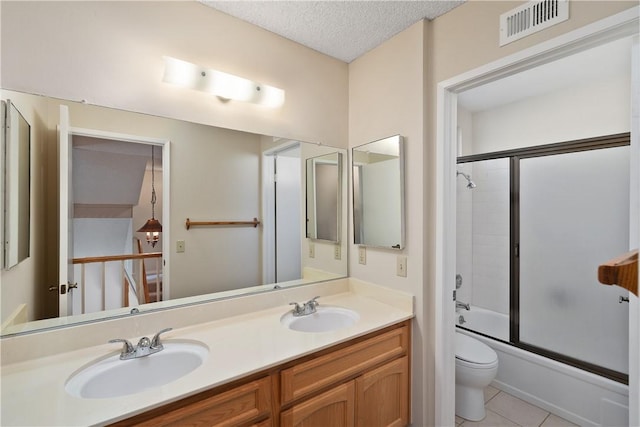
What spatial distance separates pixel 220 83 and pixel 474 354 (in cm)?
243

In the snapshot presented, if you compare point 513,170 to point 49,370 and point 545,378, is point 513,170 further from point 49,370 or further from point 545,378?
point 49,370

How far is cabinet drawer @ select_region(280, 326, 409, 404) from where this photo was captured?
3.98 ft

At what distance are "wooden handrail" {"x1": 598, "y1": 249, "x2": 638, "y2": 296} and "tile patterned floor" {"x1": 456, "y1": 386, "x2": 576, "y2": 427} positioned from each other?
2058 mm

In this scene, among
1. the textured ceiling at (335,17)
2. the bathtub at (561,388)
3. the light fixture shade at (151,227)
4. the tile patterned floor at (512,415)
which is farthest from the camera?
the tile patterned floor at (512,415)

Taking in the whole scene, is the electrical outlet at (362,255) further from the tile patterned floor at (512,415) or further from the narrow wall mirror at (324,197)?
the tile patterned floor at (512,415)

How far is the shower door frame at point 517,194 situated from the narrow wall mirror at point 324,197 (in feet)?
5.55

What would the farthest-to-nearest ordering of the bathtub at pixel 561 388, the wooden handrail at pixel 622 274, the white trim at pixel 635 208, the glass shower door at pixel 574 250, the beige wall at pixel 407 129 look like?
the glass shower door at pixel 574 250 → the bathtub at pixel 561 388 → the beige wall at pixel 407 129 → the white trim at pixel 635 208 → the wooden handrail at pixel 622 274

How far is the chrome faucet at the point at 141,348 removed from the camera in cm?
117

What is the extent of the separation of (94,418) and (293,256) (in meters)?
1.25

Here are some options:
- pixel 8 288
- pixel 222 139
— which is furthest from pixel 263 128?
pixel 8 288

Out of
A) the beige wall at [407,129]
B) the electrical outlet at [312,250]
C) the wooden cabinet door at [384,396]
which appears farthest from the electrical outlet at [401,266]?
the electrical outlet at [312,250]

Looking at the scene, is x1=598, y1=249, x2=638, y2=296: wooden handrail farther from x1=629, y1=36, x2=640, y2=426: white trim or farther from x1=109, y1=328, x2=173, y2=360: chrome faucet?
x1=109, y1=328, x2=173, y2=360: chrome faucet

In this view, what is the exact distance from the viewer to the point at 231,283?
65.3 inches

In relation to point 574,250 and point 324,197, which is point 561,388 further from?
point 324,197
